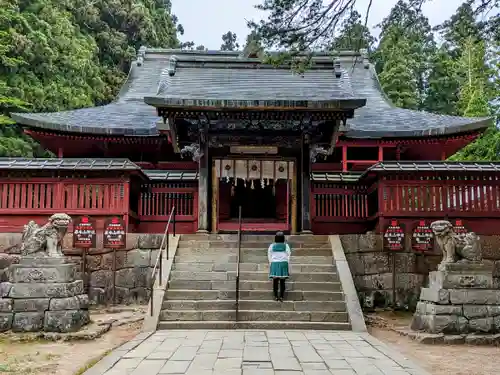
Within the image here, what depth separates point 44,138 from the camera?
618 inches

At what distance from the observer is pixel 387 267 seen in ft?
35.7

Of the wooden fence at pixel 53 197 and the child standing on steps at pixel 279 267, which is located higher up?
the wooden fence at pixel 53 197

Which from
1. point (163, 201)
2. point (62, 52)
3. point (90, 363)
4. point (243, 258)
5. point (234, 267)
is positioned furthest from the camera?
point (62, 52)

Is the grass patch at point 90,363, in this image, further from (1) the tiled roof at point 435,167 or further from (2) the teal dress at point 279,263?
(1) the tiled roof at point 435,167

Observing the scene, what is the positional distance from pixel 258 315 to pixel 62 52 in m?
21.4

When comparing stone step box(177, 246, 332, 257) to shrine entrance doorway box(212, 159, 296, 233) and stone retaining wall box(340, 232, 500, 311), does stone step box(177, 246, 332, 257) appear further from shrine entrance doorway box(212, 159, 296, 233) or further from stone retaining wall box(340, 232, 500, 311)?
shrine entrance doorway box(212, 159, 296, 233)

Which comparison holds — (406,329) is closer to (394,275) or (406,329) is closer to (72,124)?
(394,275)

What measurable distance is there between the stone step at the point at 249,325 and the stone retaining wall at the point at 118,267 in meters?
2.42

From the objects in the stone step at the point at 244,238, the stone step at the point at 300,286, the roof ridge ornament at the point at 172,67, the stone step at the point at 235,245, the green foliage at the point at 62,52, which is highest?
the green foliage at the point at 62,52

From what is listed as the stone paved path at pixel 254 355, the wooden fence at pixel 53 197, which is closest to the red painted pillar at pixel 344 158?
the wooden fence at pixel 53 197

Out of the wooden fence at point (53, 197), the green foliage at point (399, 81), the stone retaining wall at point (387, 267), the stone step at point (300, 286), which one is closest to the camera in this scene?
the stone step at point (300, 286)

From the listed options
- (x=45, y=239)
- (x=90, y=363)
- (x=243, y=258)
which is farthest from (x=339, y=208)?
(x=90, y=363)

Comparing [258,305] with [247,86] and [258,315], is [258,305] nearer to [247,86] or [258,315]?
[258,315]

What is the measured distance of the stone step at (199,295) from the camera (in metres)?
9.26
